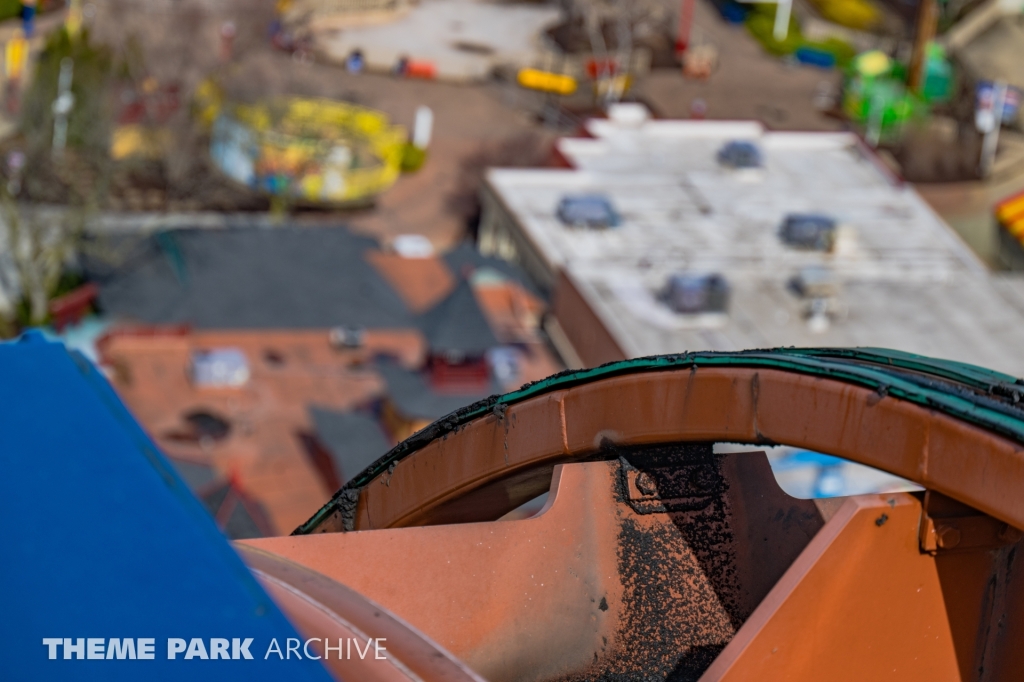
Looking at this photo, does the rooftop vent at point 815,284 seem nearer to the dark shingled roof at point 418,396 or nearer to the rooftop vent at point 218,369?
the dark shingled roof at point 418,396

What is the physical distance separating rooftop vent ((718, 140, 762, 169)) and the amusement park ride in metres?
35.5

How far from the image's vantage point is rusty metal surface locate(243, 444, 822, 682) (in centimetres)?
708

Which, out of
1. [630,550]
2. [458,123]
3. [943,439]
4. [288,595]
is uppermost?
[943,439]

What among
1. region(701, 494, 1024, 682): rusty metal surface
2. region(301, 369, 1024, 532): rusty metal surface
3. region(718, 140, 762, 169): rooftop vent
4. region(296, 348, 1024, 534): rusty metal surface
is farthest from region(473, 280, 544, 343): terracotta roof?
region(701, 494, 1024, 682): rusty metal surface

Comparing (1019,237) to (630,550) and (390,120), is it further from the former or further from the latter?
(630,550)

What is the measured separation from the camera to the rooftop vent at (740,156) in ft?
138

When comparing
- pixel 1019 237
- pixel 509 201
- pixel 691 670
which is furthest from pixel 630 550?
pixel 1019 237

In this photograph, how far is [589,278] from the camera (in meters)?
33.8

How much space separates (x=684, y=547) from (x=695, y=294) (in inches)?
977

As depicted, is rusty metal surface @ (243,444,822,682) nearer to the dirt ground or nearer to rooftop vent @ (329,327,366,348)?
rooftop vent @ (329,327,366,348)

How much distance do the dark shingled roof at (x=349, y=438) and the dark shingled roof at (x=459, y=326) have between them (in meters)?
2.52

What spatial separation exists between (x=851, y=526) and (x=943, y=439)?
81 cm

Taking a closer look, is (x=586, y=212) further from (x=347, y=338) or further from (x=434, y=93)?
(x=434, y=93)

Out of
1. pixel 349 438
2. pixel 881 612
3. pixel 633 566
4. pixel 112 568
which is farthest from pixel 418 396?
pixel 112 568
